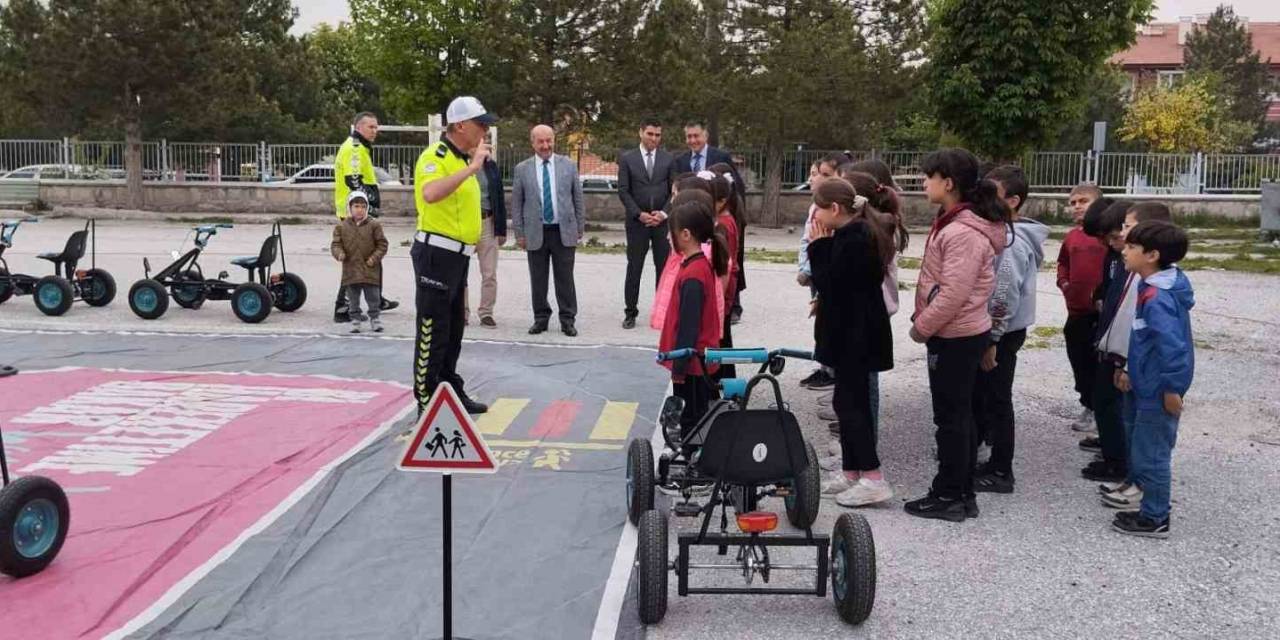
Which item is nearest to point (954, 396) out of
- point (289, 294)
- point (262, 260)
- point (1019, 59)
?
point (262, 260)

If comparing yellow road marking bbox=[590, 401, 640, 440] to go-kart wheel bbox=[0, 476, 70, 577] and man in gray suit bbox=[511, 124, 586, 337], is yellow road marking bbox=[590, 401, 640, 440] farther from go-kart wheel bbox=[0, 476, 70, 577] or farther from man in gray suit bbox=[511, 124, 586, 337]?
go-kart wheel bbox=[0, 476, 70, 577]

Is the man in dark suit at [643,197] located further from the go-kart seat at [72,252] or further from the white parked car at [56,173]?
the white parked car at [56,173]

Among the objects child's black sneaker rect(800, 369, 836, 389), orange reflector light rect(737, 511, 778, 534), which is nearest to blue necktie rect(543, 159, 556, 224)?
child's black sneaker rect(800, 369, 836, 389)

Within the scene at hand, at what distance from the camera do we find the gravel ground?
4770 mm

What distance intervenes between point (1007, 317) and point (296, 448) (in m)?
4.08

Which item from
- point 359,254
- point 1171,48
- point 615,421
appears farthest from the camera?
point 1171,48

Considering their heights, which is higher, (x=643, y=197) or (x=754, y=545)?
(x=643, y=197)

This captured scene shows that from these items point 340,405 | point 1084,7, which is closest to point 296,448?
point 340,405

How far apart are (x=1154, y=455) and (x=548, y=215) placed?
249 inches

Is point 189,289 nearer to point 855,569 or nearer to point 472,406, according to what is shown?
point 472,406

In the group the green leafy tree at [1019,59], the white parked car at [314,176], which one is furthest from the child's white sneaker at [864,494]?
the white parked car at [314,176]

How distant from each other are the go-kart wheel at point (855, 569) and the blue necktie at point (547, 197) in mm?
6692

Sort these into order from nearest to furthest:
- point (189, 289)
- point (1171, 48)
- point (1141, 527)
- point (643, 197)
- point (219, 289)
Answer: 1. point (1141, 527)
2. point (643, 197)
3. point (219, 289)
4. point (189, 289)
5. point (1171, 48)

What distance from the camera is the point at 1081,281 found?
7.13m
